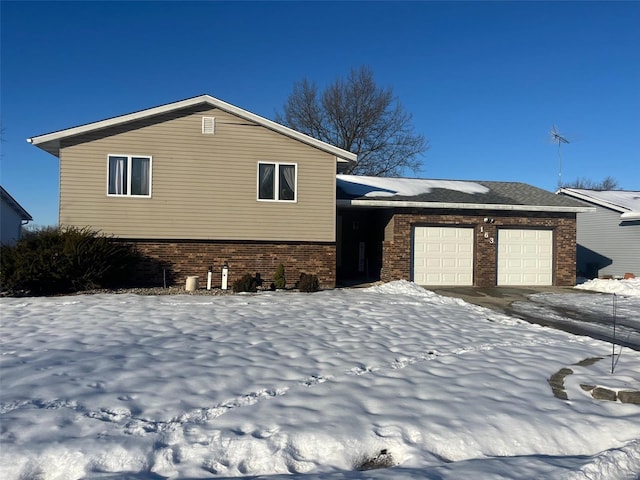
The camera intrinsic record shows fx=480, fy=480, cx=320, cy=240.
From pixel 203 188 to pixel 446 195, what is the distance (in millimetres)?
8362

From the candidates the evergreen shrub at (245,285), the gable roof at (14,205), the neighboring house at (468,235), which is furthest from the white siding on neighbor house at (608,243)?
the gable roof at (14,205)

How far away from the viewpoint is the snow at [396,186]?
16.7m

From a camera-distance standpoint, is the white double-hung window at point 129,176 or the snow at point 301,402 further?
the white double-hung window at point 129,176

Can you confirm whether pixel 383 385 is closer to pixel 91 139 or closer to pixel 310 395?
pixel 310 395

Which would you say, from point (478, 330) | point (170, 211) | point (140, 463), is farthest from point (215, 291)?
point (140, 463)

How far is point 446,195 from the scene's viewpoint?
16891 millimetres

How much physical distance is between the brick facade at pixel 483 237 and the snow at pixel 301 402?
22.7 feet

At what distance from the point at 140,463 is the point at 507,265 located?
15043mm

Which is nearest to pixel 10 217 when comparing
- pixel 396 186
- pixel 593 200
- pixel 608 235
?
pixel 396 186

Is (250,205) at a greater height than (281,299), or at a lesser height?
greater

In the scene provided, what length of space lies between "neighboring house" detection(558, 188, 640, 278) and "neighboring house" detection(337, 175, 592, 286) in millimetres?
4127

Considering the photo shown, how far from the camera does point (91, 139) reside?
13.5m

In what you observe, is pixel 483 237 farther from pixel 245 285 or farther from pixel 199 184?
pixel 199 184

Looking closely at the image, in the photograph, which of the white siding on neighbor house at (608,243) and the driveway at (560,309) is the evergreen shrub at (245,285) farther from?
the white siding on neighbor house at (608,243)
